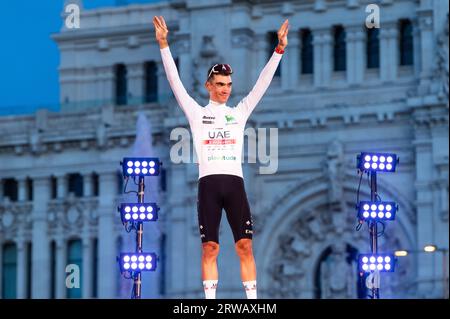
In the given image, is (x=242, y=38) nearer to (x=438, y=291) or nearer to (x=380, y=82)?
(x=380, y=82)

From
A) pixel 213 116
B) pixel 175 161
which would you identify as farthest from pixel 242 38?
pixel 213 116

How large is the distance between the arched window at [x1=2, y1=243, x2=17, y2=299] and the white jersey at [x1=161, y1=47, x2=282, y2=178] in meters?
50.4

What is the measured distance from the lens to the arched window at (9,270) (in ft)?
227

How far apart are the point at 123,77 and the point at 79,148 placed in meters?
3.76

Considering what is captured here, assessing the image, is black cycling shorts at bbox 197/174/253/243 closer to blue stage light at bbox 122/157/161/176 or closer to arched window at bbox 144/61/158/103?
blue stage light at bbox 122/157/161/176

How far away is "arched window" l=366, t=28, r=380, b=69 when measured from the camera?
6431 cm

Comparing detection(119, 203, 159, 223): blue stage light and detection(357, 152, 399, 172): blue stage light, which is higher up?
detection(357, 152, 399, 172): blue stage light

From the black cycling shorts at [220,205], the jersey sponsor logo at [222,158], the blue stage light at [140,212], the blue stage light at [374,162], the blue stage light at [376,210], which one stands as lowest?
the black cycling shorts at [220,205]

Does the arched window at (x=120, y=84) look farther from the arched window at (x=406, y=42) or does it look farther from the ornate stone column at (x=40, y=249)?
the arched window at (x=406, y=42)

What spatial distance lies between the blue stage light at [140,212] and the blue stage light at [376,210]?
409 cm

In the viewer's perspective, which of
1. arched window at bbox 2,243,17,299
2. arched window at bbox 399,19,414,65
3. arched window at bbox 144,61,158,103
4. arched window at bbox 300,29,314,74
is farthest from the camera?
arched window at bbox 144,61,158,103

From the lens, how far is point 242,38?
215ft

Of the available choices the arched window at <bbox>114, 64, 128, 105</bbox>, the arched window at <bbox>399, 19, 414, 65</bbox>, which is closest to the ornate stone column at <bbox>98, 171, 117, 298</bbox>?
the arched window at <bbox>114, 64, 128, 105</bbox>

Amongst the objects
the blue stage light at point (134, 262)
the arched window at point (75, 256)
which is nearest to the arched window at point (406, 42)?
the arched window at point (75, 256)
